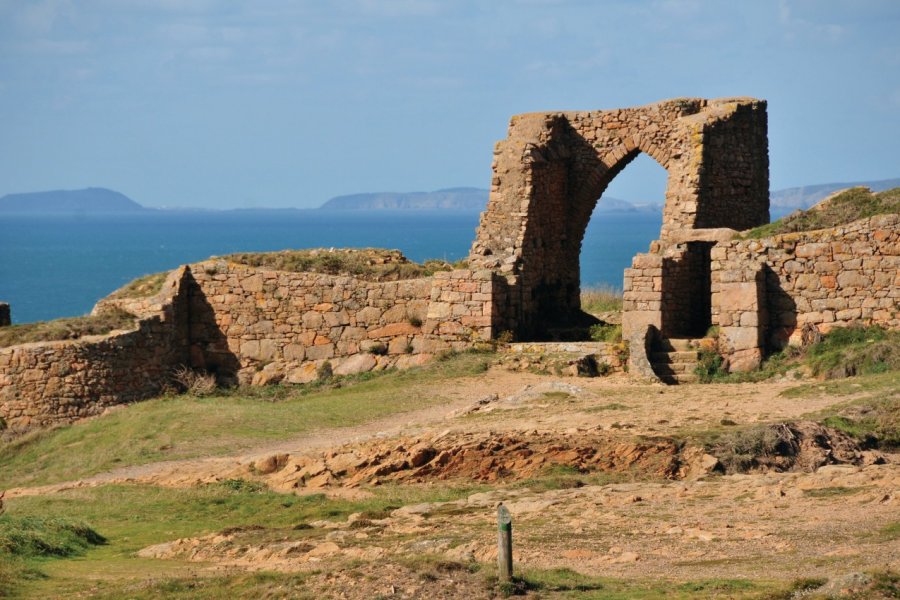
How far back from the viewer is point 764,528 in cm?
1448

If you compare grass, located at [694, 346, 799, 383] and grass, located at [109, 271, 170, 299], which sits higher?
grass, located at [109, 271, 170, 299]

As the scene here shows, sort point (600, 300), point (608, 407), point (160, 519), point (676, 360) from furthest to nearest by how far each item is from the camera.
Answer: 1. point (600, 300)
2. point (676, 360)
3. point (608, 407)
4. point (160, 519)

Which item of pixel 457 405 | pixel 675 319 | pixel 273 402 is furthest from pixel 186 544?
pixel 675 319

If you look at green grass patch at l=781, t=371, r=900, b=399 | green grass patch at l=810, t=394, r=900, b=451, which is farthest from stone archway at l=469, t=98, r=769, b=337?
green grass patch at l=810, t=394, r=900, b=451

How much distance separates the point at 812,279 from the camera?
25484 millimetres

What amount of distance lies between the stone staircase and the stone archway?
8.05ft

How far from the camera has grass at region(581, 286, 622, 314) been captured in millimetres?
33800

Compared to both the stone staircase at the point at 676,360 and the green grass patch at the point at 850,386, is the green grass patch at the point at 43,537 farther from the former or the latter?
the stone staircase at the point at 676,360

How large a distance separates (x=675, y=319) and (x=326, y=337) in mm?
6359

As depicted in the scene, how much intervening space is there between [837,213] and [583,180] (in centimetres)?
552

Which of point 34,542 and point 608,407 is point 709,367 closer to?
point 608,407

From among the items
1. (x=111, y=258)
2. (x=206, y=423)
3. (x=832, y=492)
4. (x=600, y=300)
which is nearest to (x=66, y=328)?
(x=206, y=423)

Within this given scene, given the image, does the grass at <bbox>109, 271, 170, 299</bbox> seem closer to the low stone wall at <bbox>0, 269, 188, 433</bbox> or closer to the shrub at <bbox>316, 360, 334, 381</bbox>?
the low stone wall at <bbox>0, 269, 188, 433</bbox>

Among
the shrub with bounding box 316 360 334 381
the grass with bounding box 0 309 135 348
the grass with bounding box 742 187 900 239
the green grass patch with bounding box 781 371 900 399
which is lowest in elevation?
the shrub with bounding box 316 360 334 381
